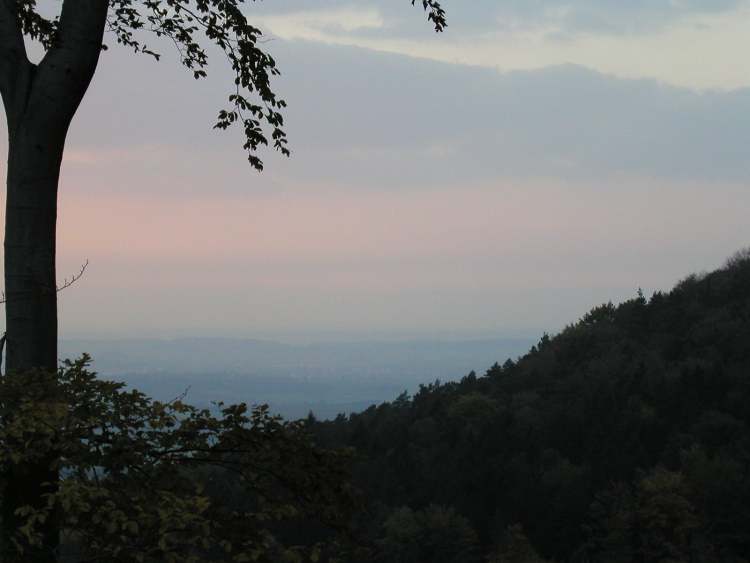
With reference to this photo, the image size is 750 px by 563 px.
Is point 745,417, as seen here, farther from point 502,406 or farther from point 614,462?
point 502,406

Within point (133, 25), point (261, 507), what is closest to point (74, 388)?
point (261, 507)

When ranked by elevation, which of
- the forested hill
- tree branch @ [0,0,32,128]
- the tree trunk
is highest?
tree branch @ [0,0,32,128]

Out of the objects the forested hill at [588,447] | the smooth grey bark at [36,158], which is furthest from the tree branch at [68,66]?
the forested hill at [588,447]

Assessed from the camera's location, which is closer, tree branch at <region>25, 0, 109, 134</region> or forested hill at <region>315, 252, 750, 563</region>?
tree branch at <region>25, 0, 109, 134</region>

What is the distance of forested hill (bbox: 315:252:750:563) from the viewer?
190 ft

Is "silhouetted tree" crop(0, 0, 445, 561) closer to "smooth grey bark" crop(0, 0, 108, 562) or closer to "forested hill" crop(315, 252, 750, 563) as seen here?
"smooth grey bark" crop(0, 0, 108, 562)

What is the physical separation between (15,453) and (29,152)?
93.8 inches

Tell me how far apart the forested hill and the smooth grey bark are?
51858mm

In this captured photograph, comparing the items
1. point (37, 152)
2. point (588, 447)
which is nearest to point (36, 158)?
point (37, 152)

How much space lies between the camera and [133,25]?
8609mm

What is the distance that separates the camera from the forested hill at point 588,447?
58062 millimetres

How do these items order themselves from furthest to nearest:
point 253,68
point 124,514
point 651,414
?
point 651,414, point 253,68, point 124,514

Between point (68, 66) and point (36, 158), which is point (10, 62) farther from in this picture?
point (36, 158)

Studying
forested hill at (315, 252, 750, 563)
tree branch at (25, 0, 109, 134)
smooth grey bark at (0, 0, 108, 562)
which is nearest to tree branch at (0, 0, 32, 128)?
smooth grey bark at (0, 0, 108, 562)
